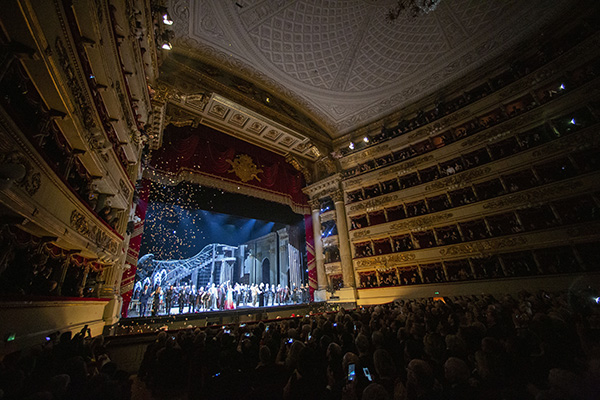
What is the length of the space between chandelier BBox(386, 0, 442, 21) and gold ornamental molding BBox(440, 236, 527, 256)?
8634 millimetres

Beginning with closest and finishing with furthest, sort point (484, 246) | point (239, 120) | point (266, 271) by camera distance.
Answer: point (484, 246) < point (239, 120) < point (266, 271)

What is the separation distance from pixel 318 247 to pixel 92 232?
10245mm

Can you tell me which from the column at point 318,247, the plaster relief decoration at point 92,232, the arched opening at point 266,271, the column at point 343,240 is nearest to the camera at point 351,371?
the plaster relief decoration at point 92,232

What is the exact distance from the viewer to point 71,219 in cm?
360

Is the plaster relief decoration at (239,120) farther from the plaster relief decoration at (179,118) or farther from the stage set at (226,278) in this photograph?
the stage set at (226,278)

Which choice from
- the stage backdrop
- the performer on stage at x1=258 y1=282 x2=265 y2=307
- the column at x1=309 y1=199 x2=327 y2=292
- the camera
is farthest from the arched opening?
the camera

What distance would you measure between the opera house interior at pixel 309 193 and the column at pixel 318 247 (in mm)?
109

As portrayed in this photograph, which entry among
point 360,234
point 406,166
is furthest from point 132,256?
point 406,166

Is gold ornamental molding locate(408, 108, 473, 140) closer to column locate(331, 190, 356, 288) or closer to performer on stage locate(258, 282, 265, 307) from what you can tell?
column locate(331, 190, 356, 288)

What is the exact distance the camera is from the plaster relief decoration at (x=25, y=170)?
231 cm

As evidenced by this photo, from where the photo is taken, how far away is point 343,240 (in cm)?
1234

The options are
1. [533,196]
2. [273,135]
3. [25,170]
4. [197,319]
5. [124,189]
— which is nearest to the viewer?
[25,170]

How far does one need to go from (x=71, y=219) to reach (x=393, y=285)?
1076cm

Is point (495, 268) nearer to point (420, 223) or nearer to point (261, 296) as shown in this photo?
point (420, 223)
